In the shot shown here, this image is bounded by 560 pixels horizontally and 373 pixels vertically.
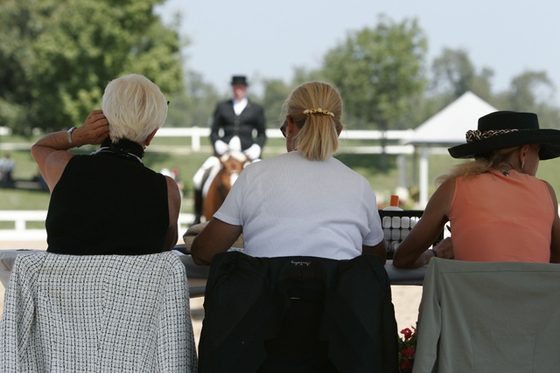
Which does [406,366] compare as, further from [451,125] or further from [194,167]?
[194,167]

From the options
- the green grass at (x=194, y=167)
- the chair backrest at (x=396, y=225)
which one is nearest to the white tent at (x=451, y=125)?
the green grass at (x=194, y=167)

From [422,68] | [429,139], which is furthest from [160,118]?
[422,68]

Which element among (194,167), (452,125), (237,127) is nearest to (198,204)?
(237,127)

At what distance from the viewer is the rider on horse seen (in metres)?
9.59

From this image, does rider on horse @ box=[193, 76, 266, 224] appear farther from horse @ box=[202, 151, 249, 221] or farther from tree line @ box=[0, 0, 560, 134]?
tree line @ box=[0, 0, 560, 134]

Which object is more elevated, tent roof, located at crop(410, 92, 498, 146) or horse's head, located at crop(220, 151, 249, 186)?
tent roof, located at crop(410, 92, 498, 146)

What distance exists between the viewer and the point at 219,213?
243cm

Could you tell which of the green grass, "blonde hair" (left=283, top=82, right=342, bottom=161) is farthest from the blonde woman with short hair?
the green grass

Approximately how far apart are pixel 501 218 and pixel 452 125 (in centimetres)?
1282

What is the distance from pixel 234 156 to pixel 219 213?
6.49 meters

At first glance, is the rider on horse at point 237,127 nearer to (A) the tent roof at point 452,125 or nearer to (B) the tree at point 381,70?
(A) the tent roof at point 452,125

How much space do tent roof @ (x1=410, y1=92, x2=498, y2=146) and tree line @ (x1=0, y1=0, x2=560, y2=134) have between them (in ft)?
37.5

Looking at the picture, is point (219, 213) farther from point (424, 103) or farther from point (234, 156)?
point (424, 103)

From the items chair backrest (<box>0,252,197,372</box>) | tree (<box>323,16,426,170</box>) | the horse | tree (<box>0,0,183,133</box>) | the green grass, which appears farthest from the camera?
tree (<box>323,16,426,170</box>)
